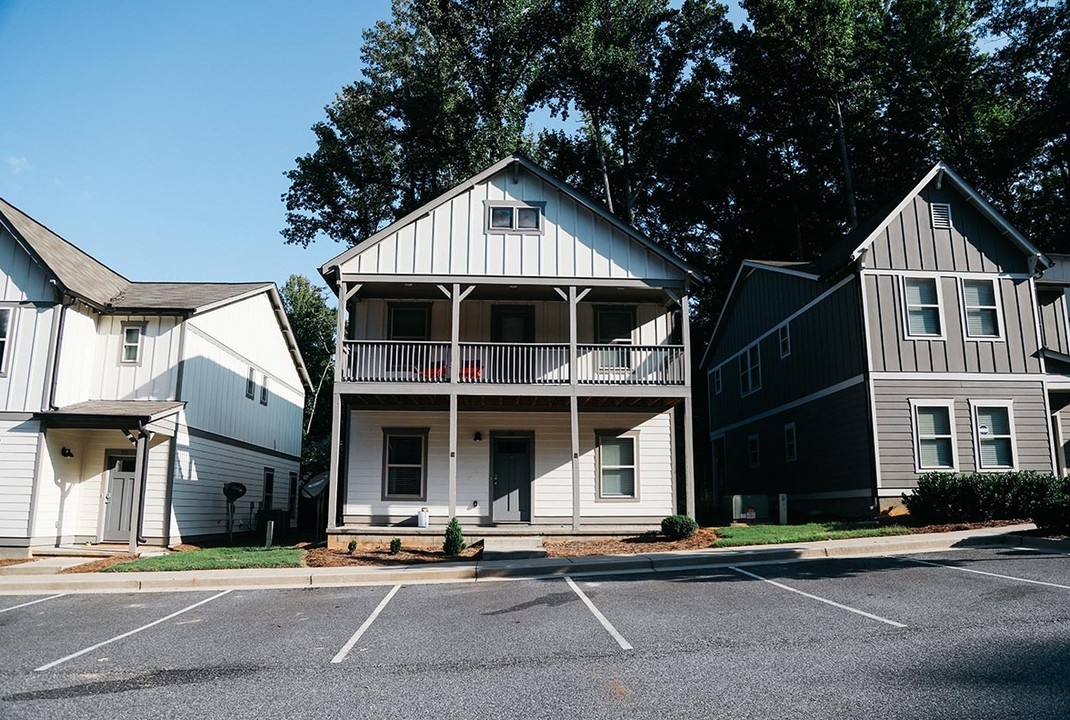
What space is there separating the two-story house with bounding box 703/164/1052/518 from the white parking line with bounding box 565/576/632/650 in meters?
9.94

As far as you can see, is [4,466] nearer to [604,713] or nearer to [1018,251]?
[604,713]

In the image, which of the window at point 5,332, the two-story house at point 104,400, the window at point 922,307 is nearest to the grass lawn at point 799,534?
the window at point 922,307

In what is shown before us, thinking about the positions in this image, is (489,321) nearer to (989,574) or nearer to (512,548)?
(512,548)

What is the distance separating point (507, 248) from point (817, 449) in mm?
9964

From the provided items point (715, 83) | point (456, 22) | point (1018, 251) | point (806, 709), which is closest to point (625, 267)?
point (1018, 251)

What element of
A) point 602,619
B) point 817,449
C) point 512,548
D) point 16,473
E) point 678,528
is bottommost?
point 602,619

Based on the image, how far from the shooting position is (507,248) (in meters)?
19.7

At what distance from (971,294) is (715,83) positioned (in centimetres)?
2270

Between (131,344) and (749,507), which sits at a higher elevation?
(131,344)

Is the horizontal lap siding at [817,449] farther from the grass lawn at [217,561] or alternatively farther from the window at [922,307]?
the grass lawn at [217,561]

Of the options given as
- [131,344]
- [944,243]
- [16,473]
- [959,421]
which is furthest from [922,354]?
[16,473]

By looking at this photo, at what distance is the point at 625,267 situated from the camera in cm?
1970

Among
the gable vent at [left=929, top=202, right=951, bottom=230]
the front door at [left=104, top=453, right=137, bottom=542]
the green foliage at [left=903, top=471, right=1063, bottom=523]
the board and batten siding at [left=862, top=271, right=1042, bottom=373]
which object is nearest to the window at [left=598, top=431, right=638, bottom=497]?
the board and batten siding at [left=862, top=271, right=1042, bottom=373]

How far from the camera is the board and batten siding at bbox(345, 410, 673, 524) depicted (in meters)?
19.8
